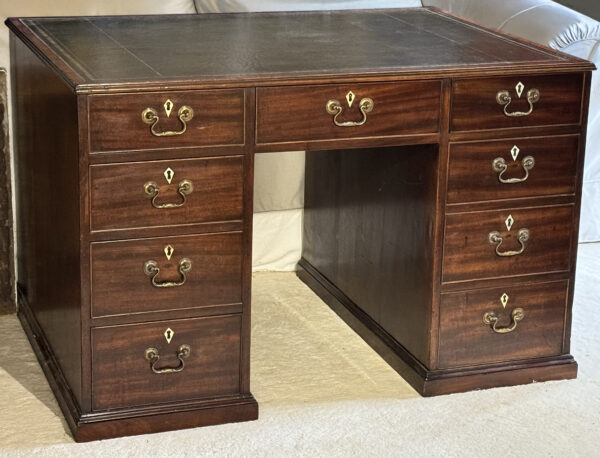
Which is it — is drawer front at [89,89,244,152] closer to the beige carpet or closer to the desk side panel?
the desk side panel

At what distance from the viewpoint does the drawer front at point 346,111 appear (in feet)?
6.55

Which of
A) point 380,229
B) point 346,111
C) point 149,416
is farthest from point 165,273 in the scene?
point 380,229

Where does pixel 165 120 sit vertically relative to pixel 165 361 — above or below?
above

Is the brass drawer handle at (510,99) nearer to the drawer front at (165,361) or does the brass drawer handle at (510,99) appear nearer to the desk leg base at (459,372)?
the desk leg base at (459,372)

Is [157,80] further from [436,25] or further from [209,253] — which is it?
[436,25]

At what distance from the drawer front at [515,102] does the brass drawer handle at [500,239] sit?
208 millimetres

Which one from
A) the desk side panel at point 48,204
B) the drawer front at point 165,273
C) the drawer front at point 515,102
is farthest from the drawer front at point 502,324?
the desk side panel at point 48,204

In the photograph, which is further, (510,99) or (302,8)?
(302,8)

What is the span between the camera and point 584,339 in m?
2.54

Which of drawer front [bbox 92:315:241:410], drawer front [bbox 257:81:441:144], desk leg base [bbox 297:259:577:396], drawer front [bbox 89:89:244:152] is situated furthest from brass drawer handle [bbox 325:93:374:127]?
desk leg base [bbox 297:259:577:396]

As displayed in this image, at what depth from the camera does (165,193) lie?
197 centimetres

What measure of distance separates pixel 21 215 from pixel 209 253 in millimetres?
720

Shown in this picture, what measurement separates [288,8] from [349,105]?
922 millimetres

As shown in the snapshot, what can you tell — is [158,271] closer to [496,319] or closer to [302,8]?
[496,319]
